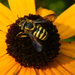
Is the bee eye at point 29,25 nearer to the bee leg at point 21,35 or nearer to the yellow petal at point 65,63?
the bee leg at point 21,35

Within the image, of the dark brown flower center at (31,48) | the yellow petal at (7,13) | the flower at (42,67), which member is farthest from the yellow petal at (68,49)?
the yellow petal at (7,13)

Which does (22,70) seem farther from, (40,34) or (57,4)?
(57,4)

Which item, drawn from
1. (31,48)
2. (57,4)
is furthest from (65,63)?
(57,4)

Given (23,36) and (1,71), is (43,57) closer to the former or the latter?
(23,36)

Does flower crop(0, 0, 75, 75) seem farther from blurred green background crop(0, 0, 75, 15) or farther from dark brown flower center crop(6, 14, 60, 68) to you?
blurred green background crop(0, 0, 75, 15)

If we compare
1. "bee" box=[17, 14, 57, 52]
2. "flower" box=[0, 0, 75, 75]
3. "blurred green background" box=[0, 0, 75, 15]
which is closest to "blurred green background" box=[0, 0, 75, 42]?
"blurred green background" box=[0, 0, 75, 15]

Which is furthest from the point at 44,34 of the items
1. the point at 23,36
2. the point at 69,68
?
the point at 69,68

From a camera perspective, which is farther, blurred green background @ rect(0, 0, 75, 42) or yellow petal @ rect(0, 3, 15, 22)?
blurred green background @ rect(0, 0, 75, 42)
